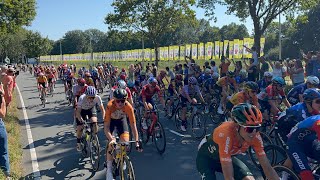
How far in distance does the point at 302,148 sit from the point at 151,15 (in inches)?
898

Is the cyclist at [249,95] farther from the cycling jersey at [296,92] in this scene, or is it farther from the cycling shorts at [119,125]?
the cycling shorts at [119,125]

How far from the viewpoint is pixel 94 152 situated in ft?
25.3

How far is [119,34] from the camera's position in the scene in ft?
93.0

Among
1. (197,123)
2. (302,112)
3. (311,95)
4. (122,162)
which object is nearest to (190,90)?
(197,123)

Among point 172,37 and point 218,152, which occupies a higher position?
point 172,37

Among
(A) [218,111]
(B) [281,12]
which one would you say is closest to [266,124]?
(A) [218,111]

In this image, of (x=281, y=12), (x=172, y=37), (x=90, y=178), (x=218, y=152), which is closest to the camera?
(x=218, y=152)

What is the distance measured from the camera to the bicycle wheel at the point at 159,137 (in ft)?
28.6

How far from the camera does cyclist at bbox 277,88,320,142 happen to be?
5.26 m

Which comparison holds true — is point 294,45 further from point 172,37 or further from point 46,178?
point 46,178

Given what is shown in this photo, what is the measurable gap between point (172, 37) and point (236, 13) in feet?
260

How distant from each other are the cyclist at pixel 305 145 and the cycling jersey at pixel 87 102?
15.2 ft

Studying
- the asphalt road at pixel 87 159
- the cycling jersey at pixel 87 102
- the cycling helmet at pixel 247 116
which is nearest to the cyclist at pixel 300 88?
the asphalt road at pixel 87 159

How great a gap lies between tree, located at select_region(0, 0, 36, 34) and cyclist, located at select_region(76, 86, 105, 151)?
62.9 ft
